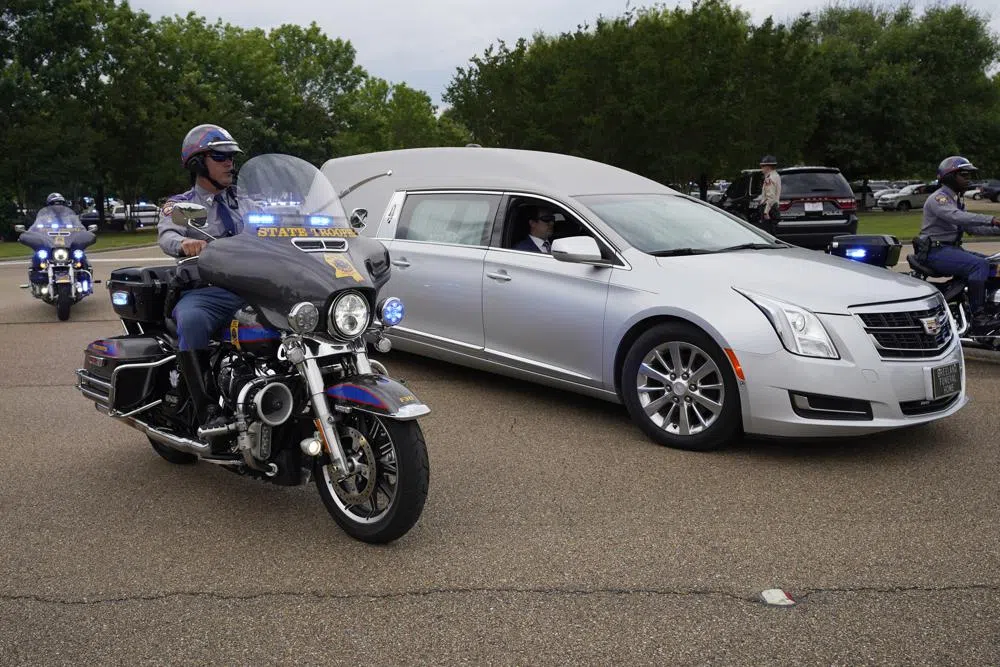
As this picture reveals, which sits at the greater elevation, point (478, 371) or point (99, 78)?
point (99, 78)

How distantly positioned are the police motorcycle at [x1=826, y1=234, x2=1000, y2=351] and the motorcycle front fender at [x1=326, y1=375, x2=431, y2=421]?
5.40 m

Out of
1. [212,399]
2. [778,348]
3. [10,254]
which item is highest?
[778,348]

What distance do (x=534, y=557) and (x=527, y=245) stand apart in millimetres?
3286

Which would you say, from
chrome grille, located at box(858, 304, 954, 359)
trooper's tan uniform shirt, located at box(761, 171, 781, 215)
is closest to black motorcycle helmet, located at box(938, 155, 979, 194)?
chrome grille, located at box(858, 304, 954, 359)

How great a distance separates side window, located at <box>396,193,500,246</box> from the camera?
714cm

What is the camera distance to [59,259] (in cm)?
1247

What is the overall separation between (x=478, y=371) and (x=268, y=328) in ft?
12.6

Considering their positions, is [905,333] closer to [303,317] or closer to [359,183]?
[303,317]

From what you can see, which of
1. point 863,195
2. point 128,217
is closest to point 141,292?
point 128,217

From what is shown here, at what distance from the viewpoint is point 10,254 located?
998 inches

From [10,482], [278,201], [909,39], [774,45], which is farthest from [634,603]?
[909,39]

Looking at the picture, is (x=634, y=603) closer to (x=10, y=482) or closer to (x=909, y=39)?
(x=10, y=482)

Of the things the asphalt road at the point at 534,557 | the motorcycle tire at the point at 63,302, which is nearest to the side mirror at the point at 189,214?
the asphalt road at the point at 534,557

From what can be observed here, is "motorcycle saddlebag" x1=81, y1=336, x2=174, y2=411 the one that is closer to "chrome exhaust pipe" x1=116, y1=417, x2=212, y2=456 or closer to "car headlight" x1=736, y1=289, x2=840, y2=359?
"chrome exhaust pipe" x1=116, y1=417, x2=212, y2=456
